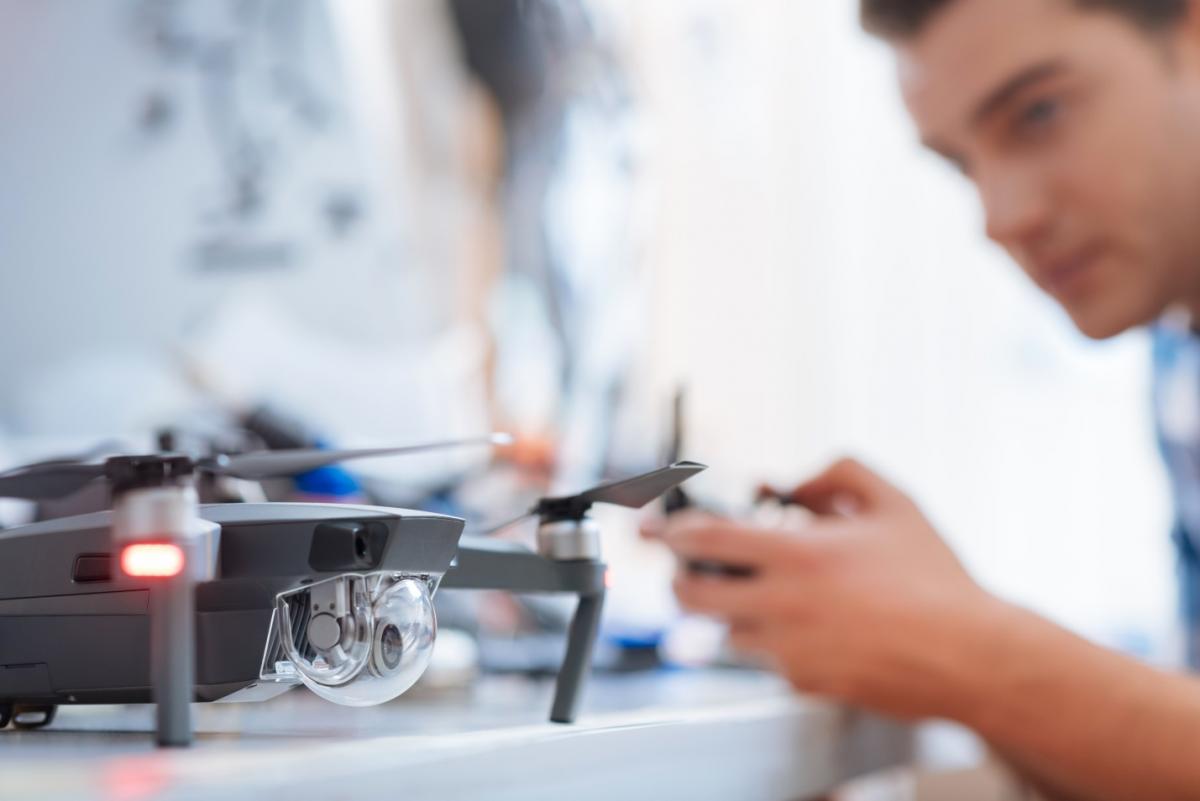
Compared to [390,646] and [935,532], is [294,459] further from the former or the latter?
[935,532]

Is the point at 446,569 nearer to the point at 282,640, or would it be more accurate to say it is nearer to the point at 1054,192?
the point at 282,640

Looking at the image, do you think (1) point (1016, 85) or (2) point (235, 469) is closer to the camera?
(2) point (235, 469)

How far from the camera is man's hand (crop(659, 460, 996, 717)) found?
2.15ft

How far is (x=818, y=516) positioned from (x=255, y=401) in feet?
1.60

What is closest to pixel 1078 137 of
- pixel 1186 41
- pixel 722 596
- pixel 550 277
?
pixel 1186 41

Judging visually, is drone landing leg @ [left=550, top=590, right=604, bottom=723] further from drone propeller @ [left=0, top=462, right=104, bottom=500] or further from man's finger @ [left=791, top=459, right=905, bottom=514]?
man's finger @ [left=791, top=459, right=905, bottom=514]

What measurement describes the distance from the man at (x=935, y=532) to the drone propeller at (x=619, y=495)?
1.10 ft

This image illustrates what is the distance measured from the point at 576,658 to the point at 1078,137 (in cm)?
81

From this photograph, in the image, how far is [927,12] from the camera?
3.53 ft

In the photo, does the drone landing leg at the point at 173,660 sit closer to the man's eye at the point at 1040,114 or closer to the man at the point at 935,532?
the man at the point at 935,532

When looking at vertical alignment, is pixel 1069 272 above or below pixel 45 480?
above

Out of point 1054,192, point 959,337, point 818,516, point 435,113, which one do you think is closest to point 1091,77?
point 1054,192

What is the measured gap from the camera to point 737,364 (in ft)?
5.57

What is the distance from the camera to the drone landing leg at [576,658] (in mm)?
375
